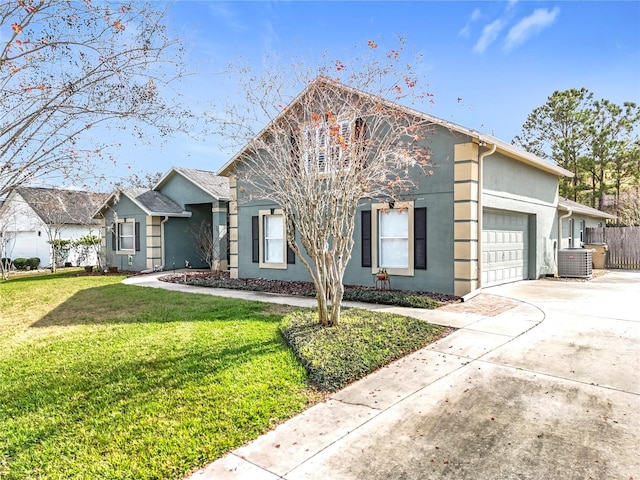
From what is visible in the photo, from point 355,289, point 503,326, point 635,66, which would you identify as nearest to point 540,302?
point 503,326

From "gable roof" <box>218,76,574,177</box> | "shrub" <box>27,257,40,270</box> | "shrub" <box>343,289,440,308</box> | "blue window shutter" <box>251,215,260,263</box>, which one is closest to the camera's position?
"gable roof" <box>218,76,574,177</box>

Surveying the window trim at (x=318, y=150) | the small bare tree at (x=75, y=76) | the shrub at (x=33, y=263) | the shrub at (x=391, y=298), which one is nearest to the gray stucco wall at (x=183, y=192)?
the shrub at (x=33, y=263)

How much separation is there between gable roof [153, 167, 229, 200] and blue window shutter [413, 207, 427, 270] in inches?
399

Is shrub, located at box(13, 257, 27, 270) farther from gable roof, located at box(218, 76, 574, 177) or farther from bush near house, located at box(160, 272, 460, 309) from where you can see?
gable roof, located at box(218, 76, 574, 177)

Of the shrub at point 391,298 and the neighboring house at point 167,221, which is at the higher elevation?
the neighboring house at point 167,221

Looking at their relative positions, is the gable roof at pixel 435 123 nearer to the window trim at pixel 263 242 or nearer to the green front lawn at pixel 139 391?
the window trim at pixel 263 242

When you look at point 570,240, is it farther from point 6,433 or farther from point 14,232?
point 14,232

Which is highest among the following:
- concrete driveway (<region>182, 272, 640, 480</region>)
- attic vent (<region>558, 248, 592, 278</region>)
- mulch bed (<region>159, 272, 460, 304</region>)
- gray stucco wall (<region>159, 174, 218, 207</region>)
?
gray stucco wall (<region>159, 174, 218, 207</region>)

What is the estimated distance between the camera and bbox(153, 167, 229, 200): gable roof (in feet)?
61.5

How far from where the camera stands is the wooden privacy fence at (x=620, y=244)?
18891 mm

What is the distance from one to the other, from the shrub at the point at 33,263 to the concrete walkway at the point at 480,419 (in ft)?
84.4

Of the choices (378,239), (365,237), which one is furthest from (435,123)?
(365,237)

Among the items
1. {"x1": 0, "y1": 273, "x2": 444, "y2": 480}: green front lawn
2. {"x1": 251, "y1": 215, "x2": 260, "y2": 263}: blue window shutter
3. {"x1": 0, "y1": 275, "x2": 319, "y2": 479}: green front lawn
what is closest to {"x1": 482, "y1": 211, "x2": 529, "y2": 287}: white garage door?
{"x1": 0, "y1": 273, "x2": 444, "y2": 480}: green front lawn

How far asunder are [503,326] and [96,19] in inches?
290
